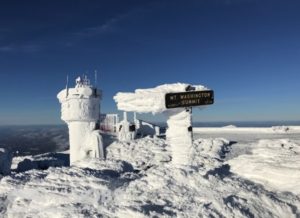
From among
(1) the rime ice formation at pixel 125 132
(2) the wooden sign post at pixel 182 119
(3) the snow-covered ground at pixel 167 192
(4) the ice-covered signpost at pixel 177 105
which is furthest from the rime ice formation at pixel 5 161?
(1) the rime ice formation at pixel 125 132

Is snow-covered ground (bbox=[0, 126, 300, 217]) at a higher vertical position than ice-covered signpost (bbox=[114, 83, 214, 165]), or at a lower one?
lower

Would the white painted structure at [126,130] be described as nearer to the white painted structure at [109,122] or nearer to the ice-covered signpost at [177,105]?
the white painted structure at [109,122]

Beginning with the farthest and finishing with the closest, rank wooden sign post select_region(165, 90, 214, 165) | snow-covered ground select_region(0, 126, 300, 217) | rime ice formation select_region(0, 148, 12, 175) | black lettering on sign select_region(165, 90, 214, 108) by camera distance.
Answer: rime ice formation select_region(0, 148, 12, 175) < wooden sign post select_region(165, 90, 214, 165) < black lettering on sign select_region(165, 90, 214, 108) < snow-covered ground select_region(0, 126, 300, 217)

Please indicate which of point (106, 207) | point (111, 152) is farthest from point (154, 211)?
point (111, 152)

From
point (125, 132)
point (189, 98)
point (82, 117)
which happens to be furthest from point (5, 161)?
point (189, 98)

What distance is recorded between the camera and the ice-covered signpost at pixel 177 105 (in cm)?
2111

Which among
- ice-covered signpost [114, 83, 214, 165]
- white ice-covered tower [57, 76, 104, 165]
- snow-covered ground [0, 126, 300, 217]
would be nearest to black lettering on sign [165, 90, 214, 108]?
ice-covered signpost [114, 83, 214, 165]

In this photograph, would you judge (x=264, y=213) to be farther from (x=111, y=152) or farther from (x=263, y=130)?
(x=263, y=130)

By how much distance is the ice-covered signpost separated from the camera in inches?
831

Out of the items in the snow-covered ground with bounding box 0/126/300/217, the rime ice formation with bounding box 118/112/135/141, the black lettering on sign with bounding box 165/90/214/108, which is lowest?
the snow-covered ground with bounding box 0/126/300/217

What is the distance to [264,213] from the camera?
1355 cm

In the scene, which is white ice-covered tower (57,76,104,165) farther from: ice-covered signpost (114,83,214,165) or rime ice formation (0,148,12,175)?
ice-covered signpost (114,83,214,165)

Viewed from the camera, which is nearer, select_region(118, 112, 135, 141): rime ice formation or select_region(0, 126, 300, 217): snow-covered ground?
select_region(0, 126, 300, 217): snow-covered ground

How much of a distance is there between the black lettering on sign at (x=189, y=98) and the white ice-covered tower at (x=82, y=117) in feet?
47.0
